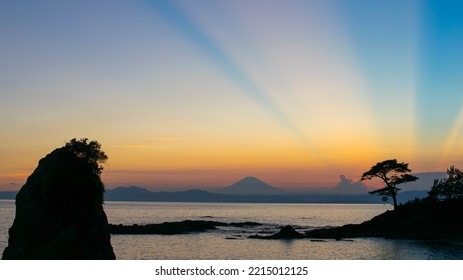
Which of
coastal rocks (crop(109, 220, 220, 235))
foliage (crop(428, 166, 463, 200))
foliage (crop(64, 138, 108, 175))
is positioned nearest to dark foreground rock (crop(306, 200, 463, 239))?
foliage (crop(428, 166, 463, 200))

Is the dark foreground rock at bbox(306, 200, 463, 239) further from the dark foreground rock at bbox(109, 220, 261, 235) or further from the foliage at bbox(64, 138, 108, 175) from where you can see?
the foliage at bbox(64, 138, 108, 175)

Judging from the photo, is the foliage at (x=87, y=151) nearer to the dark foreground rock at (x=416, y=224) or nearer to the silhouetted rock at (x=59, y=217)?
the silhouetted rock at (x=59, y=217)

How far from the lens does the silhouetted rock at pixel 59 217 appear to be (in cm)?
3262

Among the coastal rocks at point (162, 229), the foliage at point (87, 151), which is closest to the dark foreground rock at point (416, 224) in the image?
the coastal rocks at point (162, 229)

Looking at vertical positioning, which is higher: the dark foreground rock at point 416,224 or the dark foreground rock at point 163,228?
the dark foreground rock at point 416,224

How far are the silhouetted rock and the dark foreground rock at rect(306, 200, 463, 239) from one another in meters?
61.8

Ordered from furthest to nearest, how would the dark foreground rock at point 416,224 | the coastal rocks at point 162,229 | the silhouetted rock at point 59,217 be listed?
the coastal rocks at point 162,229, the dark foreground rock at point 416,224, the silhouetted rock at point 59,217

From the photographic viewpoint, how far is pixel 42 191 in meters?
33.8

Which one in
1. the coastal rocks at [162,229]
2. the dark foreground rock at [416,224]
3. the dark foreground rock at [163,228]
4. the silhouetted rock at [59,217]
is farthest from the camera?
the dark foreground rock at [163,228]

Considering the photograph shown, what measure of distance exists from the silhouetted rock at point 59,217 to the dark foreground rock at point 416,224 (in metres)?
61.8

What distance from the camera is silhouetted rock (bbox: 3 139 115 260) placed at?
32.6 m

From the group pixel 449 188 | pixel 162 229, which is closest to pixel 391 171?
pixel 449 188
